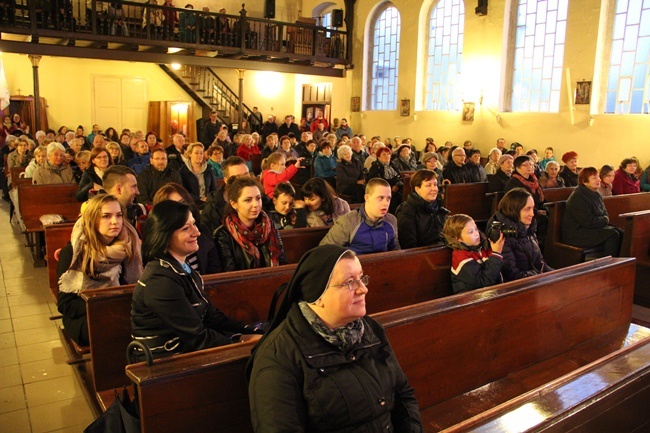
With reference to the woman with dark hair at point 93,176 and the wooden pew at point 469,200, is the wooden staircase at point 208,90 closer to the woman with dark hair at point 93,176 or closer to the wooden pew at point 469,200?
the wooden pew at point 469,200

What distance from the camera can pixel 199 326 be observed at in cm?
250

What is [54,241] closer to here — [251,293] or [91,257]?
[91,257]

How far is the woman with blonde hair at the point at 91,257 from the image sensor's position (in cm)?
317

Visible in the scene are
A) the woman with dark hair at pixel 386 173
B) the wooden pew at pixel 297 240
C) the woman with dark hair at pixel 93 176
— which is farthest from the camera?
the woman with dark hair at pixel 386 173

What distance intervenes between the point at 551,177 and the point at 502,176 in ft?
3.03

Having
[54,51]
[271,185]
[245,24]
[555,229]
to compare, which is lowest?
[555,229]

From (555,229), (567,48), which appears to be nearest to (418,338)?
(555,229)

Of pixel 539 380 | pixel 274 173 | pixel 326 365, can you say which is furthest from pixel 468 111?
pixel 326 365

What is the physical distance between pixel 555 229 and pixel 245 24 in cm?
1157

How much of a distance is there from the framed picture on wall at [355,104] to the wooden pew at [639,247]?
13.0 m

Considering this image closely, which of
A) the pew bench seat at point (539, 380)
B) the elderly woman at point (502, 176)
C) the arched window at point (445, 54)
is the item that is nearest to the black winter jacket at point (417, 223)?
the pew bench seat at point (539, 380)

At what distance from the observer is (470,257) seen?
3676 millimetres

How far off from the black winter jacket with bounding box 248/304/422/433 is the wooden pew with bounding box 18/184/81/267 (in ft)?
17.6

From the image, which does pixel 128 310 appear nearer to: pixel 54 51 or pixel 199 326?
pixel 199 326
